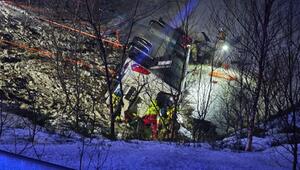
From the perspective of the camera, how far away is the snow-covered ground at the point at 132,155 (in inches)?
280

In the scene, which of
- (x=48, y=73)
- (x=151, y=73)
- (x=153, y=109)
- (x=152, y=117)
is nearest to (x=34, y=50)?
(x=48, y=73)

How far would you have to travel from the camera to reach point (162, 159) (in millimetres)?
7582

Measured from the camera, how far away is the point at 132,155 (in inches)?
304

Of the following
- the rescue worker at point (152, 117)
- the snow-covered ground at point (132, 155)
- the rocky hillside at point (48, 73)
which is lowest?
the snow-covered ground at point (132, 155)

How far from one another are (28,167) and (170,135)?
13.0m

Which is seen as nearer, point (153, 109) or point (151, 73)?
point (153, 109)

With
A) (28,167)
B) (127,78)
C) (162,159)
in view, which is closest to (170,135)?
(127,78)

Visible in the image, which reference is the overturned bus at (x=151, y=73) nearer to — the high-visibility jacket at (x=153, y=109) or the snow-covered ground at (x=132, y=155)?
the high-visibility jacket at (x=153, y=109)

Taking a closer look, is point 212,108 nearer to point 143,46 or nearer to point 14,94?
point 143,46

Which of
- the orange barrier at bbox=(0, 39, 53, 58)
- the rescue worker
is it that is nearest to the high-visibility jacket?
the rescue worker

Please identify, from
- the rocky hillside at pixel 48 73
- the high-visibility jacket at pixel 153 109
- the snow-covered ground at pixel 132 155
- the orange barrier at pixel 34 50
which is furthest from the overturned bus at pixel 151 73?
the snow-covered ground at pixel 132 155

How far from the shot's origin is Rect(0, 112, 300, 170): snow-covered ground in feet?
23.4

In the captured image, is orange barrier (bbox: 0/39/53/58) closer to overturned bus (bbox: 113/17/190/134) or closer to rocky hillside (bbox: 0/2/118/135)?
rocky hillside (bbox: 0/2/118/135)

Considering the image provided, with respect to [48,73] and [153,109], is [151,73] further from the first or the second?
[48,73]
